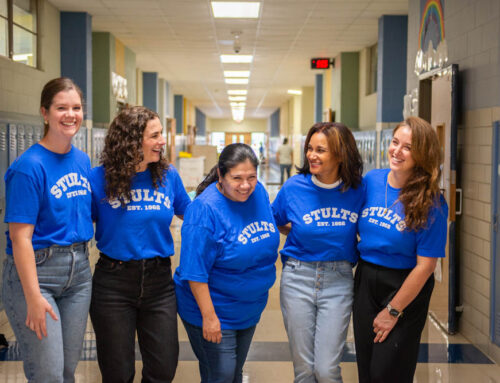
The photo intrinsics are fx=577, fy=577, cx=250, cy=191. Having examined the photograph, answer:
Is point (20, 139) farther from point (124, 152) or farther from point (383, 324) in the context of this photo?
point (383, 324)

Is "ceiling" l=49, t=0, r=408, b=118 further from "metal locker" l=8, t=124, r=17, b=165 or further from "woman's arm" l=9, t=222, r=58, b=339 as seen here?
"woman's arm" l=9, t=222, r=58, b=339

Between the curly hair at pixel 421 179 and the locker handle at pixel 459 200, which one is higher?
the curly hair at pixel 421 179

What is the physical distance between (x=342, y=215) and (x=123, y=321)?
101 cm

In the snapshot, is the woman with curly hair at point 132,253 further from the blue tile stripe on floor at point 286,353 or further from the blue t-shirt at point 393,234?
the blue tile stripe on floor at point 286,353

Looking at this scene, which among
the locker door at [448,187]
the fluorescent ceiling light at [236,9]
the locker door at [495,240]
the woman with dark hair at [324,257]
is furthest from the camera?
the fluorescent ceiling light at [236,9]

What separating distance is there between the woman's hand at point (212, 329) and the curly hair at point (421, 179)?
0.85m

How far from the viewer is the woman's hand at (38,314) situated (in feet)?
6.83

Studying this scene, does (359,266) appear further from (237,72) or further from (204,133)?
(204,133)

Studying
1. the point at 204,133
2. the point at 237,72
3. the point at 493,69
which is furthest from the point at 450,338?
the point at 204,133

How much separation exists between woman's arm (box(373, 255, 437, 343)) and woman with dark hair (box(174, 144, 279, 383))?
489 millimetres

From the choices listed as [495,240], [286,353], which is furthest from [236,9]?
[286,353]

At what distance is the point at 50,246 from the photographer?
219 cm

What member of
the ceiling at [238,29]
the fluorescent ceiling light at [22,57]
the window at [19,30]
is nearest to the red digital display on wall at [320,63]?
the ceiling at [238,29]

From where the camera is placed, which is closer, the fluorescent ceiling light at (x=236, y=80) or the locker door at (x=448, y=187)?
the locker door at (x=448, y=187)
